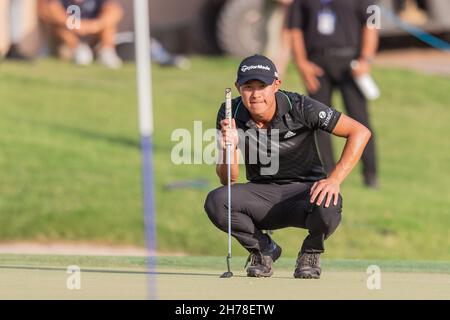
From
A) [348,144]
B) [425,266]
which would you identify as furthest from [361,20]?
[348,144]

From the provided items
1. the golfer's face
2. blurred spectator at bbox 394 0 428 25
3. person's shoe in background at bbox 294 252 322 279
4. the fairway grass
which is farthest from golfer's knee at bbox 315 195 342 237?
blurred spectator at bbox 394 0 428 25

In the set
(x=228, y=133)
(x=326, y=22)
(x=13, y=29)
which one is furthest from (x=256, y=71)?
(x=13, y=29)

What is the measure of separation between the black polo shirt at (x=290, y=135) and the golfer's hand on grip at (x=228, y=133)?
18 cm

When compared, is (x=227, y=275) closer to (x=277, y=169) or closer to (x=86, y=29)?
Answer: (x=277, y=169)

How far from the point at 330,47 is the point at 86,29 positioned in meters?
10.2

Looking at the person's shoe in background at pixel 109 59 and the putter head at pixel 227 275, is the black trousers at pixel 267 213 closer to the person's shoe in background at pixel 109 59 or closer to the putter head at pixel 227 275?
the putter head at pixel 227 275

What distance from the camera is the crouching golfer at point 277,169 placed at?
8.53m

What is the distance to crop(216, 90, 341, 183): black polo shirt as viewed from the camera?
8727mm

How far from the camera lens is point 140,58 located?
1143 centimetres

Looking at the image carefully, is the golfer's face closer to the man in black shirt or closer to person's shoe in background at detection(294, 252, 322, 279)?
person's shoe in background at detection(294, 252, 322, 279)

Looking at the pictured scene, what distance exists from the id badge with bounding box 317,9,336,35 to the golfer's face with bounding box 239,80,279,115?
23.7 feet

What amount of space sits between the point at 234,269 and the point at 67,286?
185cm

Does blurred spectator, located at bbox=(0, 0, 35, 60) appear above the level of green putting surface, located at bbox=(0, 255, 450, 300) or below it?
above
